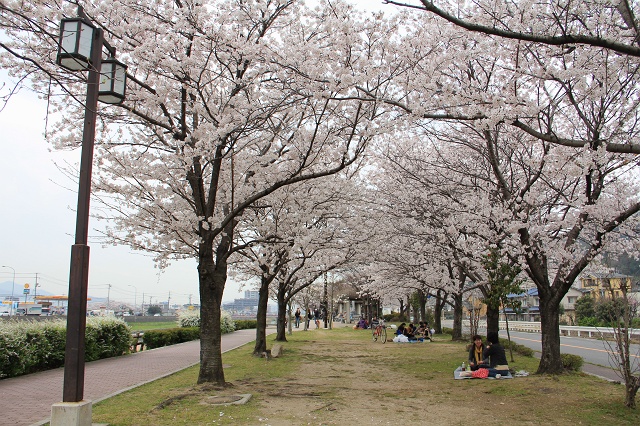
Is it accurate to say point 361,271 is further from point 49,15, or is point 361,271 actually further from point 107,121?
point 49,15

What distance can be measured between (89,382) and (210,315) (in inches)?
135

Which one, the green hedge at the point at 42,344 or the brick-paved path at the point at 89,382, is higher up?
the green hedge at the point at 42,344

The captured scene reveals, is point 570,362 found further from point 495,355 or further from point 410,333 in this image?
point 410,333

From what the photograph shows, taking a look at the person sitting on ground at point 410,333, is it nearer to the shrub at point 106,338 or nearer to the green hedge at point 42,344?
the shrub at point 106,338

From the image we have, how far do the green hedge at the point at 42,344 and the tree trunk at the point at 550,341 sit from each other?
11761mm

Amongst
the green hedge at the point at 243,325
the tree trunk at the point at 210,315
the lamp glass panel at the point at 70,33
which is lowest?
the green hedge at the point at 243,325

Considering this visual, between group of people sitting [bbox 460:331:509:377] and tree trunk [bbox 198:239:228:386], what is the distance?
5872 millimetres

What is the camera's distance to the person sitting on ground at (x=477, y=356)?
11.7 meters

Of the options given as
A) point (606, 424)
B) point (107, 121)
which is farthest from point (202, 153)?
point (606, 424)

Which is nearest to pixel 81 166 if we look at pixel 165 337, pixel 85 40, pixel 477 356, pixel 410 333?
pixel 85 40

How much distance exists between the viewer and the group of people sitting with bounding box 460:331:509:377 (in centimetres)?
1147

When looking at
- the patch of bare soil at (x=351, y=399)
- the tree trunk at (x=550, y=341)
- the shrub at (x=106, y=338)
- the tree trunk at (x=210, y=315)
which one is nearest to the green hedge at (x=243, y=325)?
the shrub at (x=106, y=338)

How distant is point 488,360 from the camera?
12094 mm

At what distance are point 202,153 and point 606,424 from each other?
8212 millimetres
